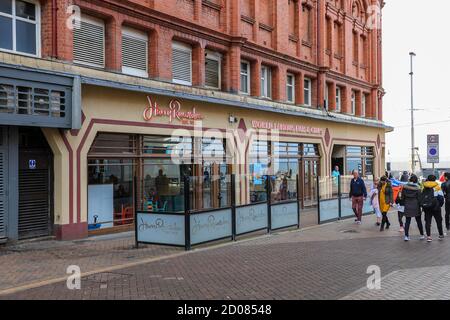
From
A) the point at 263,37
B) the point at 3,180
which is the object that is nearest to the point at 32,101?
the point at 3,180

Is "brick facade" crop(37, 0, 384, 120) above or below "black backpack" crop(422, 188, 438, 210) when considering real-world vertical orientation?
above

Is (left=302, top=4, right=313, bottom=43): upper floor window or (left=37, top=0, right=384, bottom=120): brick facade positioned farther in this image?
(left=302, top=4, right=313, bottom=43): upper floor window

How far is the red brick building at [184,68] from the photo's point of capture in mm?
12352

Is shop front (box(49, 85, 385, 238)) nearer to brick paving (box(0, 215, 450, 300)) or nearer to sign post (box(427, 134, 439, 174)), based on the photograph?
brick paving (box(0, 215, 450, 300))

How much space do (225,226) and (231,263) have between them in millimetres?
2538

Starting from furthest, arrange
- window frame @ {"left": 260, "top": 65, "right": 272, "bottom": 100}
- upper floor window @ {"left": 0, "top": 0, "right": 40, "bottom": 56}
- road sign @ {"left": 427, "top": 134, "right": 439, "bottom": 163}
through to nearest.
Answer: window frame @ {"left": 260, "top": 65, "right": 272, "bottom": 100} → road sign @ {"left": 427, "top": 134, "right": 439, "bottom": 163} → upper floor window @ {"left": 0, "top": 0, "right": 40, "bottom": 56}

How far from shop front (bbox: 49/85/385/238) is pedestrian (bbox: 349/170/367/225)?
4.44ft

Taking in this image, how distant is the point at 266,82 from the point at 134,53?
26.5 feet

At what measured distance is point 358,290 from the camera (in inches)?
292

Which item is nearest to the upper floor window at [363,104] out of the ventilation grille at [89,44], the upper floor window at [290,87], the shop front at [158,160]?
the upper floor window at [290,87]

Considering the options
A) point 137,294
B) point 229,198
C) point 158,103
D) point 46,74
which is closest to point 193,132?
point 158,103

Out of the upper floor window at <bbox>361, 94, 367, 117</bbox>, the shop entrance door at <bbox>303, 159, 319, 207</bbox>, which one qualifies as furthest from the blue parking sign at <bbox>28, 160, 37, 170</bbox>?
the upper floor window at <bbox>361, 94, 367, 117</bbox>

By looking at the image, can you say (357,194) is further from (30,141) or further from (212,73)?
(30,141)

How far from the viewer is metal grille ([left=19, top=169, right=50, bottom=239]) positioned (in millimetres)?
12141
